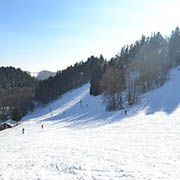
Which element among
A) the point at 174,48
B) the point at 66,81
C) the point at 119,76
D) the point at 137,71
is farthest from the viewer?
the point at 66,81

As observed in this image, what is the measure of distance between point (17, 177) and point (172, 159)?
11.2m

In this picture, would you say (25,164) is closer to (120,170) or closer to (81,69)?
(120,170)

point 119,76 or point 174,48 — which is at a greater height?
point 174,48

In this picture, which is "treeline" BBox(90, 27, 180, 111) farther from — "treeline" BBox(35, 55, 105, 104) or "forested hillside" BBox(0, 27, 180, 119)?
"treeline" BBox(35, 55, 105, 104)

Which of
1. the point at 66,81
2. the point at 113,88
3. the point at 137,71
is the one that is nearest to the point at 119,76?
the point at 113,88

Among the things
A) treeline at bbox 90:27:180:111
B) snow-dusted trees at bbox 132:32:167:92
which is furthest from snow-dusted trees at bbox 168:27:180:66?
snow-dusted trees at bbox 132:32:167:92

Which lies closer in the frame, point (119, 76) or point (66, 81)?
point (119, 76)

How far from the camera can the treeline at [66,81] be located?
435 ft

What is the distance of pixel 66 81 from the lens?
137000 mm

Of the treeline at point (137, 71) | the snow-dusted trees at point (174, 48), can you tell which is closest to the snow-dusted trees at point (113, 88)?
the treeline at point (137, 71)

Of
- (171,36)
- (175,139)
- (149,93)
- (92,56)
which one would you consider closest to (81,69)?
(92,56)

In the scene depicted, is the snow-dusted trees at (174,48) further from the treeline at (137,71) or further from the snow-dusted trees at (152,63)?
the snow-dusted trees at (152,63)

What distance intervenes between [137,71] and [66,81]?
166 feet

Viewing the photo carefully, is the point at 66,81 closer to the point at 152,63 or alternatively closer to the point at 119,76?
the point at 152,63
